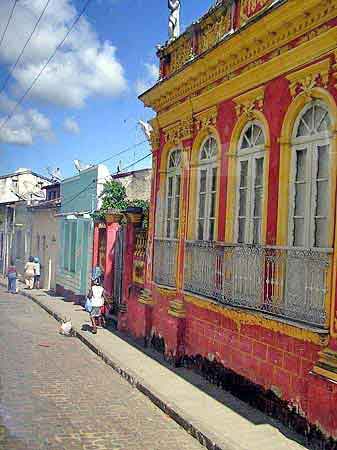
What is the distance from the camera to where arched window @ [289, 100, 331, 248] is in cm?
633

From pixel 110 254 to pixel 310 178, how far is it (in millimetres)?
9376

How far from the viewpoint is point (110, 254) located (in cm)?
1523

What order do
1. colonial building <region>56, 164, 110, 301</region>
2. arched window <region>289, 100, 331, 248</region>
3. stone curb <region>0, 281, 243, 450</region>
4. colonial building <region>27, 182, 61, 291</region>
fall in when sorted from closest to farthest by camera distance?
1. stone curb <region>0, 281, 243, 450</region>
2. arched window <region>289, 100, 331, 248</region>
3. colonial building <region>56, 164, 110, 301</region>
4. colonial building <region>27, 182, 61, 291</region>

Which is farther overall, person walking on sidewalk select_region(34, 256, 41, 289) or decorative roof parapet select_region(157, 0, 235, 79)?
person walking on sidewalk select_region(34, 256, 41, 289)

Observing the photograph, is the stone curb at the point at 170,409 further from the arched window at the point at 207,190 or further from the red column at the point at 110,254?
the red column at the point at 110,254

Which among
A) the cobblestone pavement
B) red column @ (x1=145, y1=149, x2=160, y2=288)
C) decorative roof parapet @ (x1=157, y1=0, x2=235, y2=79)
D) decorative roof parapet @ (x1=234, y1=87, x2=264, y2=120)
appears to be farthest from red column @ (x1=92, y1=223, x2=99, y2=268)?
decorative roof parapet @ (x1=234, y1=87, x2=264, y2=120)

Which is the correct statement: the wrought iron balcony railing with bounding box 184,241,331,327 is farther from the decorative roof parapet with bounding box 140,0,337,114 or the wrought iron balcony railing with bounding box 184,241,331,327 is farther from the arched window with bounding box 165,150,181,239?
the decorative roof parapet with bounding box 140,0,337,114

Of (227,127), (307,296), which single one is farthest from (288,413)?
(227,127)

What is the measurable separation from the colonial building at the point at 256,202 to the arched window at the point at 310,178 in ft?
0.04

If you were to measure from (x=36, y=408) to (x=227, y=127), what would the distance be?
15.8ft

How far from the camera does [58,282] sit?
2173 cm

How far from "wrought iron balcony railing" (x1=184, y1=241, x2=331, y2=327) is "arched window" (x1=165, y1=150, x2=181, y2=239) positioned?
5.07ft

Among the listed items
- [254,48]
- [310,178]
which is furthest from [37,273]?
[310,178]

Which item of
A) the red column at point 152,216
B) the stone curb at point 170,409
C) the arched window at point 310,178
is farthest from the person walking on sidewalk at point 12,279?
the arched window at point 310,178
